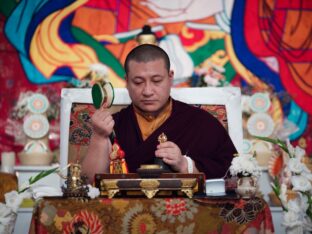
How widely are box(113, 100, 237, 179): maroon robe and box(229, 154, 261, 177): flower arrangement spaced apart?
0.92 feet

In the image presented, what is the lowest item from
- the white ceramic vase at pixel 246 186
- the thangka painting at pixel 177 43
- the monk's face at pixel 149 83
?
the white ceramic vase at pixel 246 186

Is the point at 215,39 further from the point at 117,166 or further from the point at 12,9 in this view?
the point at 117,166

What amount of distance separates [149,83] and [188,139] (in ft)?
0.87

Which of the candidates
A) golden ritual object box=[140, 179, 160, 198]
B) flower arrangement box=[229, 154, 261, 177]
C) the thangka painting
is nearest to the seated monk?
flower arrangement box=[229, 154, 261, 177]

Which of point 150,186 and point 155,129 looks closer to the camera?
point 150,186

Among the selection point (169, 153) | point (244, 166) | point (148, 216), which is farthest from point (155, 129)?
point (148, 216)

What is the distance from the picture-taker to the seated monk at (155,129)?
8.27ft

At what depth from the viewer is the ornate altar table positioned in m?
1.96

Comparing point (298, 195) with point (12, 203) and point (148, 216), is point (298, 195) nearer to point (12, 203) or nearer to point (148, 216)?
point (148, 216)

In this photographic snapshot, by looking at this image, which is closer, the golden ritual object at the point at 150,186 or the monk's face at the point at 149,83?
the golden ritual object at the point at 150,186

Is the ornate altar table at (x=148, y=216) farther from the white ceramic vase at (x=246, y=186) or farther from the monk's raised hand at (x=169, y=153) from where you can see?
the monk's raised hand at (x=169, y=153)

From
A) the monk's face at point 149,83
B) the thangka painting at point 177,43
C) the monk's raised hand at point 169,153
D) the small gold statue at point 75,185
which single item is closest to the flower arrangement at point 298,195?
the monk's raised hand at point 169,153

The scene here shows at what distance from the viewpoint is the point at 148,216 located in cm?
197

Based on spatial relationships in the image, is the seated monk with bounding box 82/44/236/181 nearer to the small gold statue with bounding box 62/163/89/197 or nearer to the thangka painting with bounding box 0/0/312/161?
the small gold statue with bounding box 62/163/89/197
